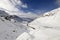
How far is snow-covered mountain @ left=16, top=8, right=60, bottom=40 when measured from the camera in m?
7.82

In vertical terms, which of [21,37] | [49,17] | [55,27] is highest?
[49,17]

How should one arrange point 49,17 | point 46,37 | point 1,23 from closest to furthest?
A: point 46,37, point 49,17, point 1,23

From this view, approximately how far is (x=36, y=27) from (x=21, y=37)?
120 cm

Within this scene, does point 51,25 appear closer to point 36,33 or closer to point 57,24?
point 57,24

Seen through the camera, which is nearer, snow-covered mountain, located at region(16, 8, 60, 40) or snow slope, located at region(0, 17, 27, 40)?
snow-covered mountain, located at region(16, 8, 60, 40)

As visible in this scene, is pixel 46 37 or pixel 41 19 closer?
pixel 46 37

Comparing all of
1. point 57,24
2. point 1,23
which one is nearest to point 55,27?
point 57,24

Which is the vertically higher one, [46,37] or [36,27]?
[36,27]

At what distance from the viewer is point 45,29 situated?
834 centimetres

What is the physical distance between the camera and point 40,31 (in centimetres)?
829

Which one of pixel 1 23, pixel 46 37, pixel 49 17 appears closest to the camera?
pixel 46 37

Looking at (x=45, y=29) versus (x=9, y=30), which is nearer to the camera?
(x=45, y=29)

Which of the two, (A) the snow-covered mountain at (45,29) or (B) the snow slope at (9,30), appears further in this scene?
(B) the snow slope at (9,30)

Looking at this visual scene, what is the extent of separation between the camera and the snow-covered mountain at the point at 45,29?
25.6 ft
